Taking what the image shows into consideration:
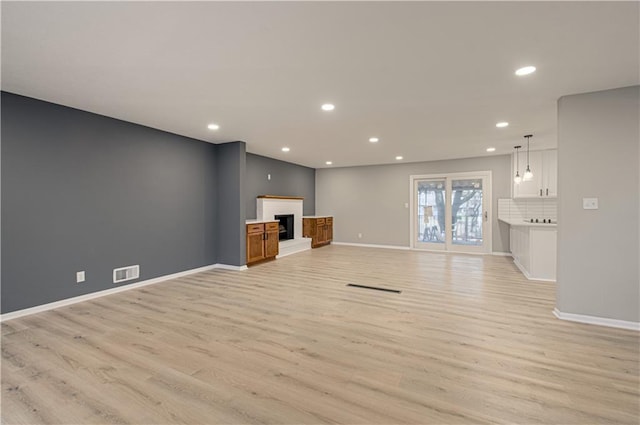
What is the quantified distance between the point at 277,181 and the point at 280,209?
33.8 inches

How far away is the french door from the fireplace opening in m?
3.48

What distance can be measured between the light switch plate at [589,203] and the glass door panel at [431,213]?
465 centimetres

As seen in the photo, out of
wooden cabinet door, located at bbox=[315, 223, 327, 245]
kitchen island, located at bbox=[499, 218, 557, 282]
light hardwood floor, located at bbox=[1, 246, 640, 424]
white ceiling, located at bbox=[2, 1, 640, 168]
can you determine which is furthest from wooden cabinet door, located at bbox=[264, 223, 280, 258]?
kitchen island, located at bbox=[499, 218, 557, 282]

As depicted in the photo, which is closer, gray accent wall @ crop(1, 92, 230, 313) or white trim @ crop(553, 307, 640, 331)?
white trim @ crop(553, 307, 640, 331)

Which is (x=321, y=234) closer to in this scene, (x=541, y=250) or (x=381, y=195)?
(x=381, y=195)

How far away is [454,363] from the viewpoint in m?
2.26

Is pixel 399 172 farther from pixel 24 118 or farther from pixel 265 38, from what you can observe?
pixel 24 118

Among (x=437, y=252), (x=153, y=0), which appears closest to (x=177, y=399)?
(x=153, y=0)

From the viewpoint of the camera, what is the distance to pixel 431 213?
313 inches

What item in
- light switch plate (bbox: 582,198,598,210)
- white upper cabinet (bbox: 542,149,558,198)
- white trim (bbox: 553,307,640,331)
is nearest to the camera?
white trim (bbox: 553,307,640,331)

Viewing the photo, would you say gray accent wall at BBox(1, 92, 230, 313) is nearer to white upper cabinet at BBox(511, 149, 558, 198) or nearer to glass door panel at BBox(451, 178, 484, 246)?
glass door panel at BBox(451, 178, 484, 246)

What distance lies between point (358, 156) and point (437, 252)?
3.33 meters

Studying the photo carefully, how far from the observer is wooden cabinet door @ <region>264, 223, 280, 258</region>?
6340 millimetres

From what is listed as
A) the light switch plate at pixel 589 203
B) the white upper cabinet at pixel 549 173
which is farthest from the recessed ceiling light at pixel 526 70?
the white upper cabinet at pixel 549 173
